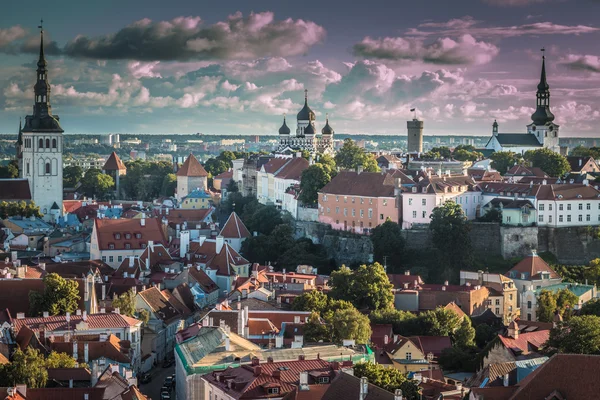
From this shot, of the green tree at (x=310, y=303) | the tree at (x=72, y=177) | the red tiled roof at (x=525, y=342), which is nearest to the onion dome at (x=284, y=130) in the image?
the tree at (x=72, y=177)

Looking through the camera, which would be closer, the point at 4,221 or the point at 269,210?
the point at 269,210

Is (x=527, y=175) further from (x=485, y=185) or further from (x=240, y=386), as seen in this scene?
(x=240, y=386)

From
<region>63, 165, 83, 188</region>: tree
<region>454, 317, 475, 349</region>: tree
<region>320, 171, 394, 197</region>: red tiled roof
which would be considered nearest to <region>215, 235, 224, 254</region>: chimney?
<region>320, 171, 394, 197</region>: red tiled roof

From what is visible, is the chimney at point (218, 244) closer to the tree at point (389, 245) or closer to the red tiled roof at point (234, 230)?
the red tiled roof at point (234, 230)

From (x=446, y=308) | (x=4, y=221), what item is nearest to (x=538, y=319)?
(x=446, y=308)

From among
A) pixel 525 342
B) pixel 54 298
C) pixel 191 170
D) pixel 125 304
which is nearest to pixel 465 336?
pixel 525 342

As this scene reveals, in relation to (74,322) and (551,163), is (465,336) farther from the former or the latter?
(551,163)
